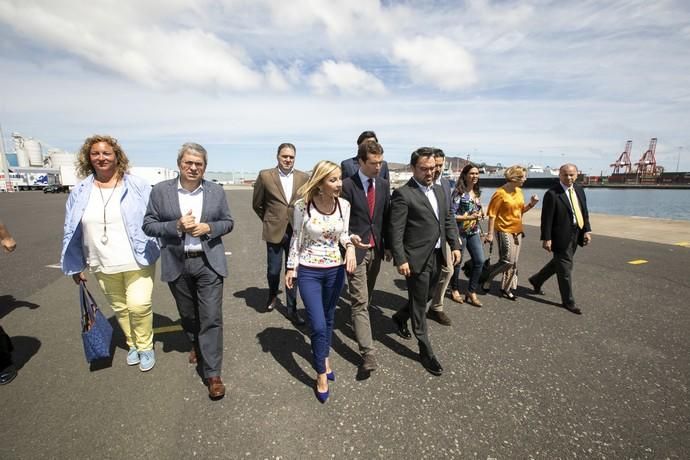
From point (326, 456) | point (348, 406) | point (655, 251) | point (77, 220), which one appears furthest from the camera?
point (655, 251)

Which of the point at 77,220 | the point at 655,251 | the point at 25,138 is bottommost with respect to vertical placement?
the point at 655,251

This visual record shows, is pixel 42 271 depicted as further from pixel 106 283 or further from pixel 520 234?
pixel 520 234

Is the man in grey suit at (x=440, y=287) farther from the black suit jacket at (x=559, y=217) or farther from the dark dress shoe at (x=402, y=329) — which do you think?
the black suit jacket at (x=559, y=217)

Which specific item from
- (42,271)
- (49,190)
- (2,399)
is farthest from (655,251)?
(49,190)

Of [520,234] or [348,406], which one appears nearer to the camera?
[348,406]

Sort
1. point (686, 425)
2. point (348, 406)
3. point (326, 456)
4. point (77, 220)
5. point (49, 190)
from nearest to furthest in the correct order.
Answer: point (326, 456)
point (686, 425)
point (348, 406)
point (77, 220)
point (49, 190)

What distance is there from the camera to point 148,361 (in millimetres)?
3041

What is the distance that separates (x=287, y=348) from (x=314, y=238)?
152cm

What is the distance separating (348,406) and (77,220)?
2.75 m

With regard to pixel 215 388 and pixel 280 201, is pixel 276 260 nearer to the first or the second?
pixel 280 201

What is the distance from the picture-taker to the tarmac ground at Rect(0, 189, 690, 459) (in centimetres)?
217

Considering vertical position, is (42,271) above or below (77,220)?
below

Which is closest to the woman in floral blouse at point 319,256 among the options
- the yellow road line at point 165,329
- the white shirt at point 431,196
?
the white shirt at point 431,196

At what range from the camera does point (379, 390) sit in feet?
9.00
